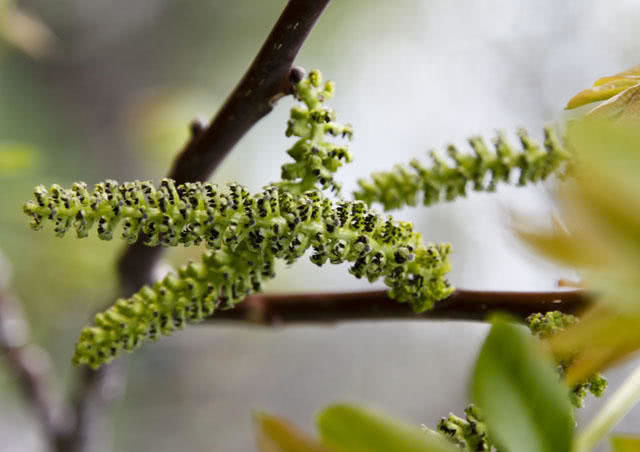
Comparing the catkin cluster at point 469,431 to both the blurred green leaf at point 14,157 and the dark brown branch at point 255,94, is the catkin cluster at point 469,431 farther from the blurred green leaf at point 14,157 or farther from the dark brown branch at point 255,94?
the blurred green leaf at point 14,157

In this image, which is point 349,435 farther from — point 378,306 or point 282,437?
point 378,306

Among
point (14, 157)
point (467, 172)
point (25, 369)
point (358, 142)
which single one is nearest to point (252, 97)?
point (467, 172)

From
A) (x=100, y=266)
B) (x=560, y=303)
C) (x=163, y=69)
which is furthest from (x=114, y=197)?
(x=163, y=69)

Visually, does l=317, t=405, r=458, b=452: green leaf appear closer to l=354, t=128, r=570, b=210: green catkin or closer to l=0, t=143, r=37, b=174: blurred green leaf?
l=354, t=128, r=570, b=210: green catkin

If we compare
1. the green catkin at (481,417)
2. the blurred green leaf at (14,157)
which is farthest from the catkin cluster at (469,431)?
the blurred green leaf at (14,157)

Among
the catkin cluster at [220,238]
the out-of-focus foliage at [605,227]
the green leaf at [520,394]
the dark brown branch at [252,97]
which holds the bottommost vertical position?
the green leaf at [520,394]

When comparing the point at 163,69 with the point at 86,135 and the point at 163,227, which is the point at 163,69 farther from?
the point at 163,227
